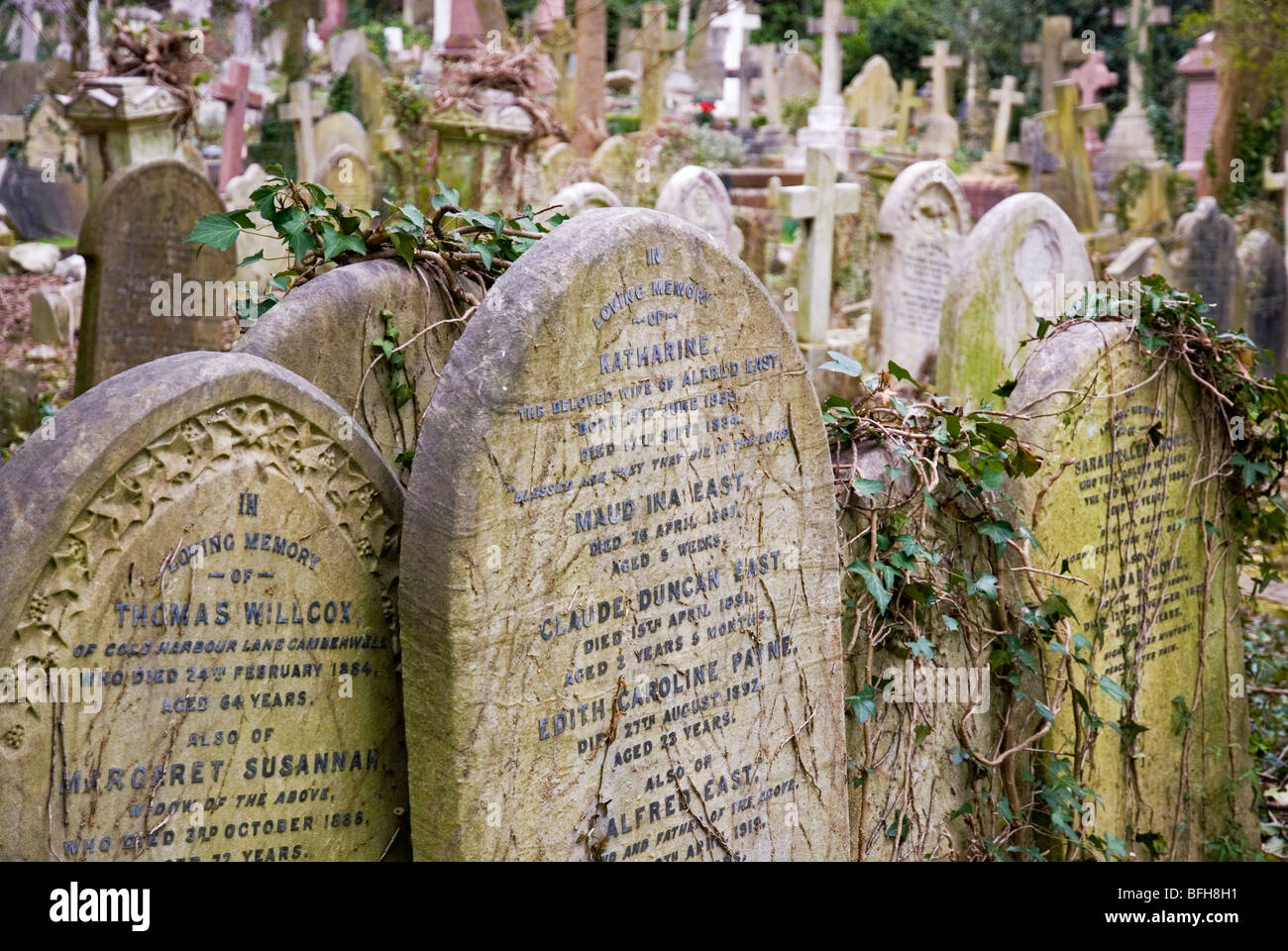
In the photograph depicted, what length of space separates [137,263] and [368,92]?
37.6 feet

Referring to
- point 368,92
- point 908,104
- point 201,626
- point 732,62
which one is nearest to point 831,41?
point 908,104

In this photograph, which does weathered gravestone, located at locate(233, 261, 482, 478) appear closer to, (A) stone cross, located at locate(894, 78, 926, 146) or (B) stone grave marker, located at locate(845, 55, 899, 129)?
(A) stone cross, located at locate(894, 78, 926, 146)

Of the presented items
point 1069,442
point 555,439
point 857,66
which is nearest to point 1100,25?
point 857,66

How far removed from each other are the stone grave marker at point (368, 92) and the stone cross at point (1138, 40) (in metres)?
12.0

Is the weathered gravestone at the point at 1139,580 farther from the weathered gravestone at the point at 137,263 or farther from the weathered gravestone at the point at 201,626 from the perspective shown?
the weathered gravestone at the point at 137,263

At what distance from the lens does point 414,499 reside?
2557 mm

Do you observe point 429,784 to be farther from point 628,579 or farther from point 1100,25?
point 1100,25

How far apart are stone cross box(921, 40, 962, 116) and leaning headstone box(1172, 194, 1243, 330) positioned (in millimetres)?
9907

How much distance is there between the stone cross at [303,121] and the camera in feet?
46.9

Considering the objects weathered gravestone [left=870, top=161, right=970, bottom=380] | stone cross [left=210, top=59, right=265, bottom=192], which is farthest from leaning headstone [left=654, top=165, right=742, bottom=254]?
stone cross [left=210, top=59, right=265, bottom=192]

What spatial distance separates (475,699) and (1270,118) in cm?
1606

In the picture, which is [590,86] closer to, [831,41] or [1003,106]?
[831,41]
